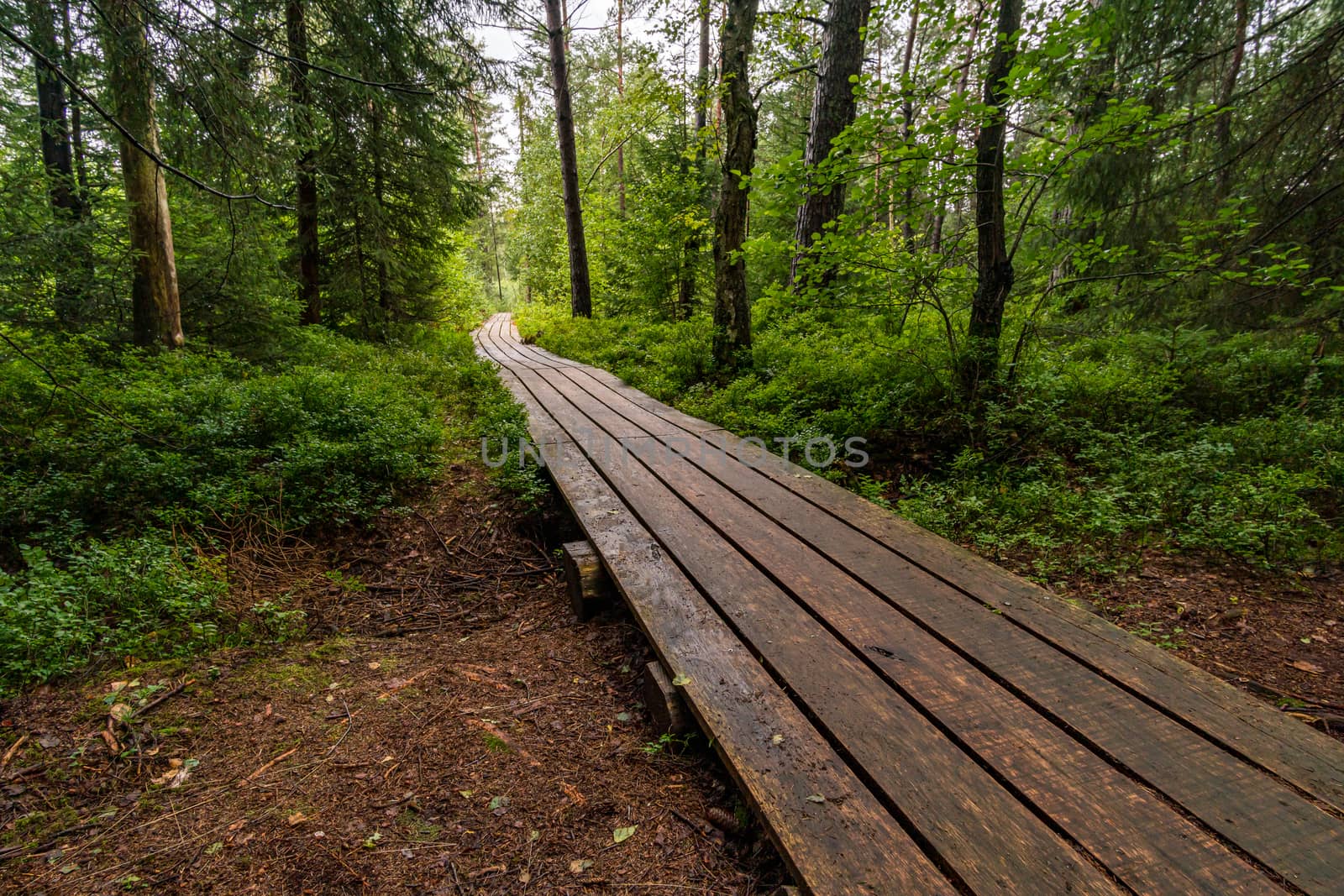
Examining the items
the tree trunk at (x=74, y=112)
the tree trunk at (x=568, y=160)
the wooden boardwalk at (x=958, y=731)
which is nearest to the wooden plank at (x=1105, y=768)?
the wooden boardwalk at (x=958, y=731)

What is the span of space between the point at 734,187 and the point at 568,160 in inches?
299

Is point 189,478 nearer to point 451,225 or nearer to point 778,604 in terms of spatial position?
point 778,604

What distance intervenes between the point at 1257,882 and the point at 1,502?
20.0ft

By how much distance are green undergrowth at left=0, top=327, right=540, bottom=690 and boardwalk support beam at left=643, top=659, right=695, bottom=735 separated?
2.25 metres

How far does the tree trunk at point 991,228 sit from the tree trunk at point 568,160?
10149 millimetres

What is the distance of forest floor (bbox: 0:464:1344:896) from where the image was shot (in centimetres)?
175

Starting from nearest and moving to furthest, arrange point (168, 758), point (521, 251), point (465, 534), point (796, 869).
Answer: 1. point (796, 869)
2. point (168, 758)
3. point (465, 534)
4. point (521, 251)

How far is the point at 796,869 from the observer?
1398 mm

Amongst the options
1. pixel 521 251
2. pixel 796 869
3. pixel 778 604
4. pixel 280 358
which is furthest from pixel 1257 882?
pixel 521 251

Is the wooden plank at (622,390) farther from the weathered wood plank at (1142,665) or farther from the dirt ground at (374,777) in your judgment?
the dirt ground at (374,777)

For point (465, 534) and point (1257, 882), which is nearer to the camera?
point (1257, 882)

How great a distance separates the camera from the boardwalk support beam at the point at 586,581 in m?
3.12

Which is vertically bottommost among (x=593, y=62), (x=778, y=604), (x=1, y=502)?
(x=778, y=604)

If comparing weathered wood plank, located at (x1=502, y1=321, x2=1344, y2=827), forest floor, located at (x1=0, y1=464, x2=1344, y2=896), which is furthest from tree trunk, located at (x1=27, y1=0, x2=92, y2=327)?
weathered wood plank, located at (x1=502, y1=321, x2=1344, y2=827)
